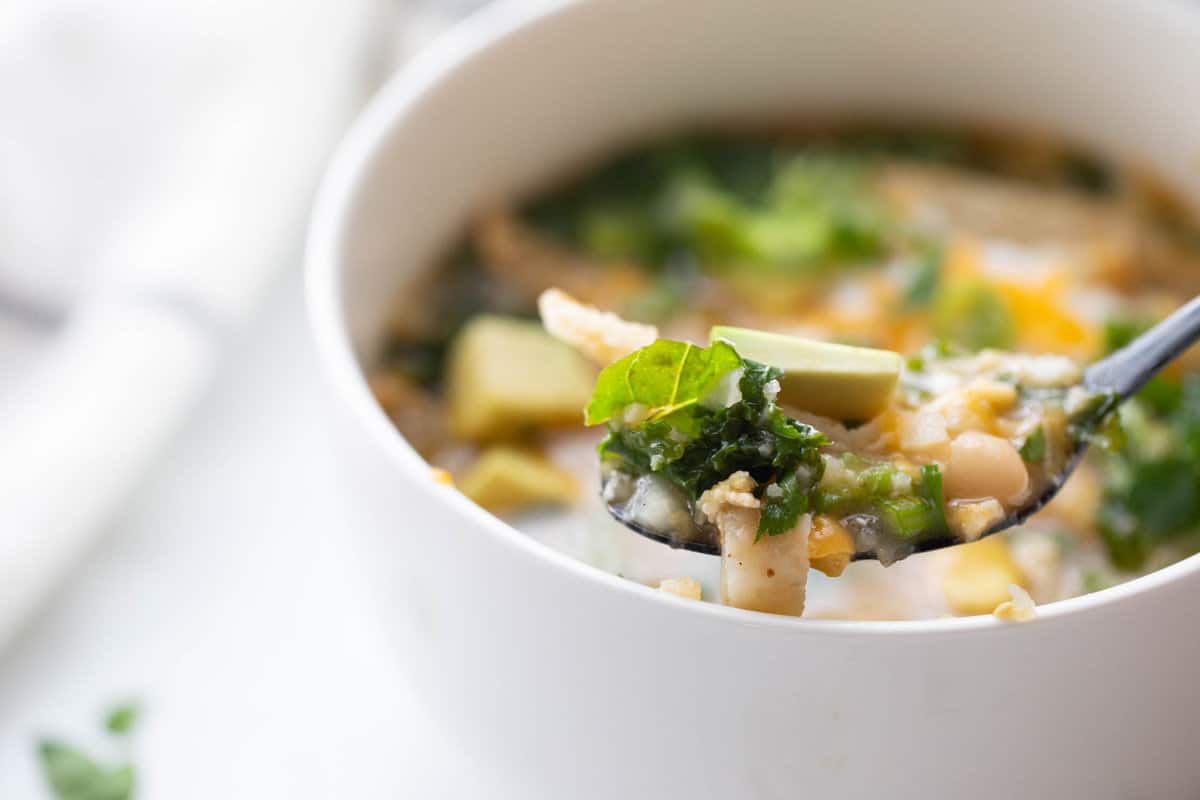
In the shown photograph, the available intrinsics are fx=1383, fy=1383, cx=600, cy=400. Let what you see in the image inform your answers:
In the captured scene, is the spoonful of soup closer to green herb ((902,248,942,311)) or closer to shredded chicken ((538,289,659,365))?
shredded chicken ((538,289,659,365))

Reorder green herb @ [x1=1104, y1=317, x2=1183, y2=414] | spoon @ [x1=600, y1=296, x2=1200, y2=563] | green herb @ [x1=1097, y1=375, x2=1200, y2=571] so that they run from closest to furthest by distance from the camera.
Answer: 1. spoon @ [x1=600, y1=296, x2=1200, y2=563]
2. green herb @ [x1=1097, y1=375, x2=1200, y2=571]
3. green herb @ [x1=1104, y1=317, x2=1183, y2=414]

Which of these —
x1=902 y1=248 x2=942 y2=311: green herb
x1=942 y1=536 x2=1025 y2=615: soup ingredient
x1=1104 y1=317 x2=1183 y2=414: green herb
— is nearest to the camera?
x1=942 y1=536 x2=1025 y2=615: soup ingredient

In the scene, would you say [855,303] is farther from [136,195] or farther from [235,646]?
[136,195]

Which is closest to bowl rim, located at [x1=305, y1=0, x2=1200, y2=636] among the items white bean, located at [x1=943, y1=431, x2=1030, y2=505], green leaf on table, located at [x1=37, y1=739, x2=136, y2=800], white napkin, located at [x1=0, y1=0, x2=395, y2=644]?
white bean, located at [x1=943, y1=431, x2=1030, y2=505]

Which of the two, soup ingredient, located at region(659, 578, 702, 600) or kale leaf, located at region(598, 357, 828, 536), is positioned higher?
kale leaf, located at region(598, 357, 828, 536)

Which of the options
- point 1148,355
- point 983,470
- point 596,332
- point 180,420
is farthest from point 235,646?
point 1148,355

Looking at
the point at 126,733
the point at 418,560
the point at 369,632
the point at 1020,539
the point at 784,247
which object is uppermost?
the point at 784,247

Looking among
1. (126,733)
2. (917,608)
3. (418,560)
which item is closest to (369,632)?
(126,733)

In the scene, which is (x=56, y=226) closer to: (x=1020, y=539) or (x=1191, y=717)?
(x=1020, y=539)
